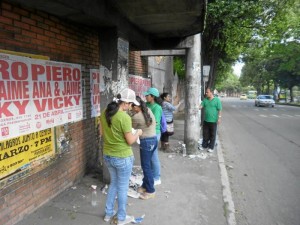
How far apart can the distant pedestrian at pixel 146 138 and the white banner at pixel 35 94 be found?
1.18m

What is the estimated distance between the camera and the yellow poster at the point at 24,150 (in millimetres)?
3443

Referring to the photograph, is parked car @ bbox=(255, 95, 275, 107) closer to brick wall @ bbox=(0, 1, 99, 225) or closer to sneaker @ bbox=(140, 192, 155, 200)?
brick wall @ bbox=(0, 1, 99, 225)

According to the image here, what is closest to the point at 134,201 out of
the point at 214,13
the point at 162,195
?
the point at 162,195

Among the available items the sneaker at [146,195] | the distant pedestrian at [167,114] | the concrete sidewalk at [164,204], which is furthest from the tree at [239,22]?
the sneaker at [146,195]

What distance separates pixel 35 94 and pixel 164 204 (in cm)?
253

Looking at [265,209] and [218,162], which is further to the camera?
[218,162]

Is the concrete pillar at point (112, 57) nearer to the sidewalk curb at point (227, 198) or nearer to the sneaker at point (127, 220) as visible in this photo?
the sneaker at point (127, 220)

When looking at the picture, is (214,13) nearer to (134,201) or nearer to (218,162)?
(218,162)

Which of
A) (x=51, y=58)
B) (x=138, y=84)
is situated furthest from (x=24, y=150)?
(x=138, y=84)

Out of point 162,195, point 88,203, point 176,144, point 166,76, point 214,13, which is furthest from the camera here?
point 166,76

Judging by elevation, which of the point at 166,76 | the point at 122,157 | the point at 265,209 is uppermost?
the point at 166,76

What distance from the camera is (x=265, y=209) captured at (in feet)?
14.6

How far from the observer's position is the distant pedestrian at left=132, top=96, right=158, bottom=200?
4445 millimetres

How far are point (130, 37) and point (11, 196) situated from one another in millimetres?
3526
